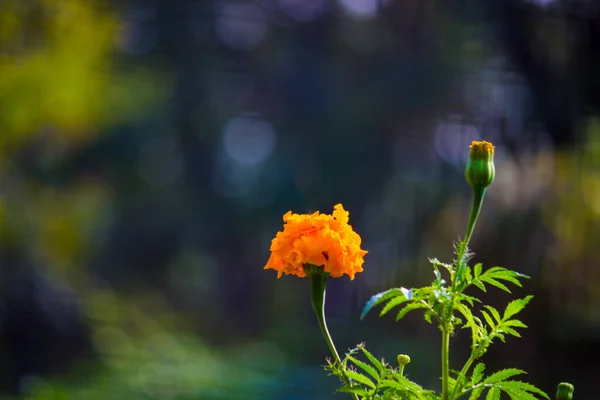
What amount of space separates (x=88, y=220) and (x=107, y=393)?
54cm

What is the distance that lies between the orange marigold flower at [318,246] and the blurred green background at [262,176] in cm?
139

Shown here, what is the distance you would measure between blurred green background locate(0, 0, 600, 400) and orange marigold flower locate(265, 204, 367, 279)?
139 cm

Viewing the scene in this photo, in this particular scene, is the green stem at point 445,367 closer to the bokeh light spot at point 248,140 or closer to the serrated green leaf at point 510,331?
the serrated green leaf at point 510,331

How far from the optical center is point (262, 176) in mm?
1999

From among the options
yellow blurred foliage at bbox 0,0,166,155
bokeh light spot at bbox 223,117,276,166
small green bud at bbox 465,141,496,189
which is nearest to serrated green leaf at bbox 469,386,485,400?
small green bud at bbox 465,141,496,189

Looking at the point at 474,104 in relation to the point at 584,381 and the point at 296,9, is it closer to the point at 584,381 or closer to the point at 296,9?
the point at 296,9

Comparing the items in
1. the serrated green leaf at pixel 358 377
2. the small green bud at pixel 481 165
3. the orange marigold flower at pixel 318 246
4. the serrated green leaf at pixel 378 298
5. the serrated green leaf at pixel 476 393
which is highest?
the small green bud at pixel 481 165

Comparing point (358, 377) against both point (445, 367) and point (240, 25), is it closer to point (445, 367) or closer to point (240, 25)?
point (445, 367)

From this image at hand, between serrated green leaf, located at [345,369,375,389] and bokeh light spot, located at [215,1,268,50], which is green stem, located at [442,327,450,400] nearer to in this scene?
serrated green leaf, located at [345,369,375,389]

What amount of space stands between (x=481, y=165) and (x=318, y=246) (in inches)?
3.9

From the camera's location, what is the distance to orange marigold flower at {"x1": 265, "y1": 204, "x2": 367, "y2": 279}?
36 centimetres

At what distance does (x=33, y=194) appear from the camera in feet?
7.02

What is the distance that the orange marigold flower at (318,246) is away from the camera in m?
0.36

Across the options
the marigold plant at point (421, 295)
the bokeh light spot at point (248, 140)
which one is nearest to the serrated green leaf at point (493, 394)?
the marigold plant at point (421, 295)
